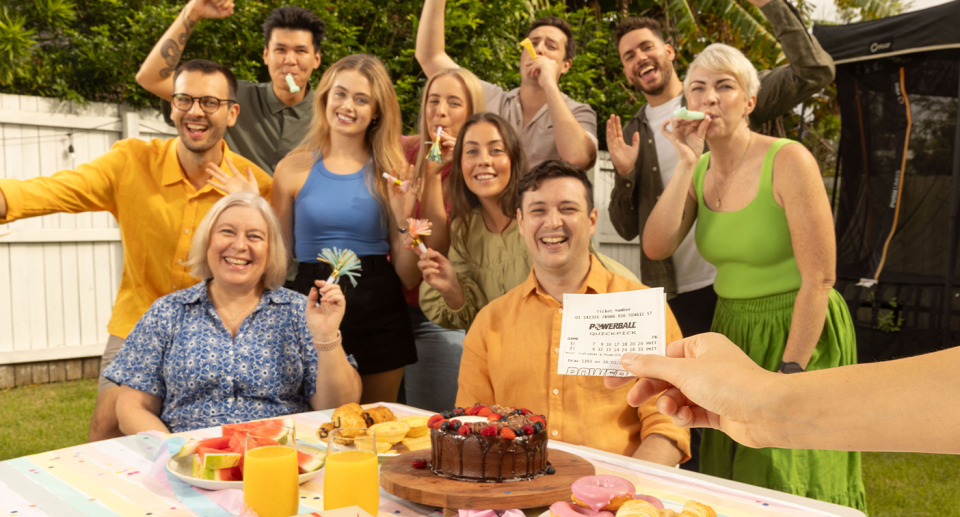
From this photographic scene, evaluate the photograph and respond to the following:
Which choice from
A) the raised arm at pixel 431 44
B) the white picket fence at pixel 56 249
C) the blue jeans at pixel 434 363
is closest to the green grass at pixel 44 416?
the white picket fence at pixel 56 249

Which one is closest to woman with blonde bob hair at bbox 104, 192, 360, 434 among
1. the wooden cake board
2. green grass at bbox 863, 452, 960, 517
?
the wooden cake board

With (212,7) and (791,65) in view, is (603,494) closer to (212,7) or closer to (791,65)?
(791,65)

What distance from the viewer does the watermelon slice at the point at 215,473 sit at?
5.29 feet

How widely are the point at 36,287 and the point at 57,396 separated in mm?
1006

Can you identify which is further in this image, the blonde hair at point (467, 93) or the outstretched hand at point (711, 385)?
the blonde hair at point (467, 93)

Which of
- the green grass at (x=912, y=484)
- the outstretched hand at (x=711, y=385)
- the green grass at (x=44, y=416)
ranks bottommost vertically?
the green grass at (x=912, y=484)

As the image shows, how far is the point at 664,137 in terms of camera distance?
11.6ft

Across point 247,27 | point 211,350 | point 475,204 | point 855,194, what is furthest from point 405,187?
Answer: point 855,194

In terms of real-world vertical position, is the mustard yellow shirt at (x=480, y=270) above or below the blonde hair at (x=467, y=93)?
below

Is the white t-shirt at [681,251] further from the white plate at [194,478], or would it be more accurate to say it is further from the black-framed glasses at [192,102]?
the white plate at [194,478]

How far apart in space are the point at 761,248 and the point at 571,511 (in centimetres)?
152

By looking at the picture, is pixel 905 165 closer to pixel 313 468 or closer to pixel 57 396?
pixel 313 468

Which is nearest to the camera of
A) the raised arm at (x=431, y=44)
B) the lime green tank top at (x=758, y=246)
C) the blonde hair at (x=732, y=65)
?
the lime green tank top at (x=758, y=246)

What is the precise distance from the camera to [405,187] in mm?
3100
